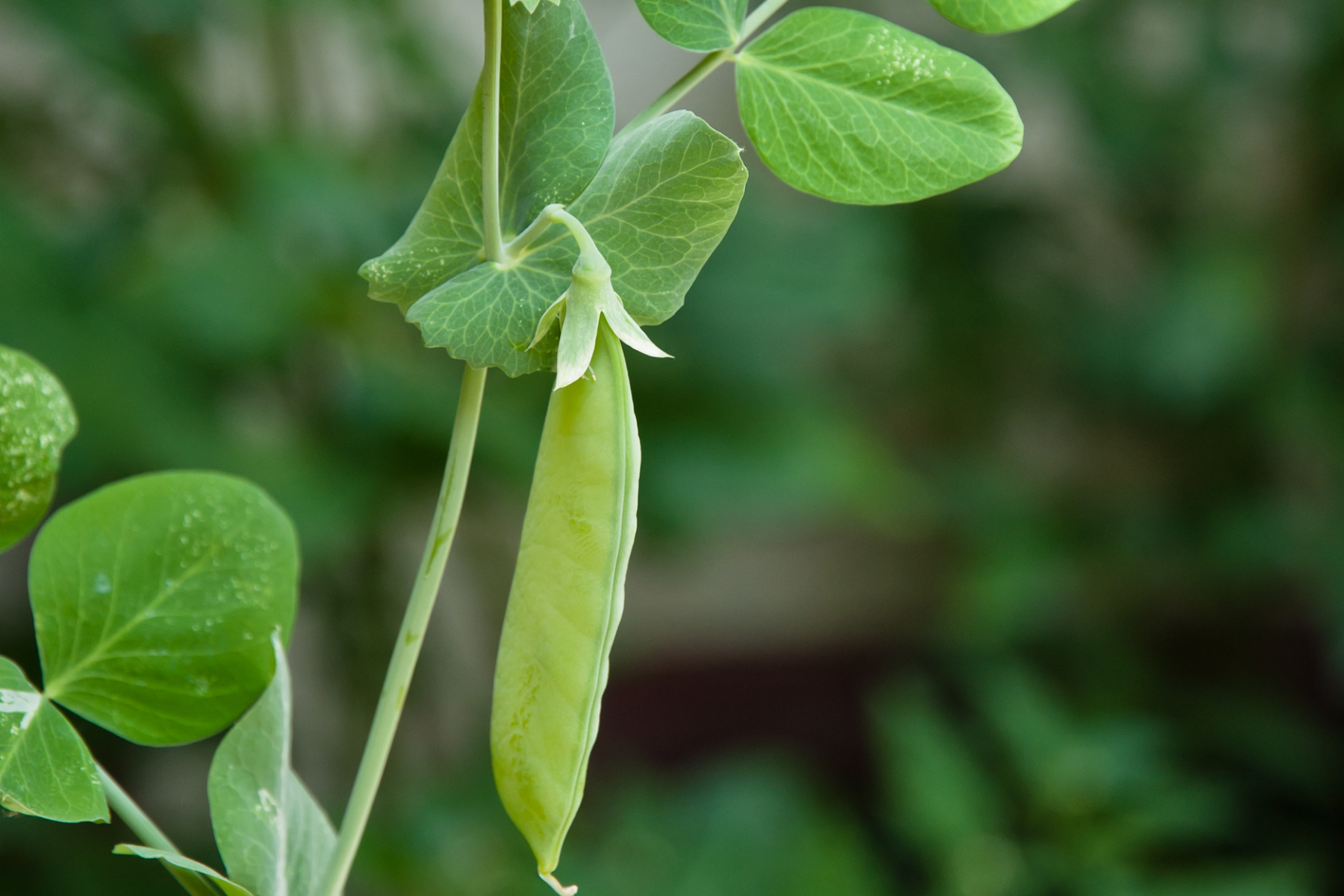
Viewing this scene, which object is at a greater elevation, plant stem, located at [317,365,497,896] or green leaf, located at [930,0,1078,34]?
green leaf, located at [930,0,1078,34]

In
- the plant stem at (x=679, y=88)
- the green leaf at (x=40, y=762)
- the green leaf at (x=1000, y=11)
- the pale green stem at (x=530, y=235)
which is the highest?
the green leaf at (x=1000, y=11)

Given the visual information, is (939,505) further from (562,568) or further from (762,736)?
(562,568)

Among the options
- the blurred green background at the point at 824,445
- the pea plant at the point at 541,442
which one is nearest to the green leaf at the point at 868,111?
the pea plant at the point at 541,442

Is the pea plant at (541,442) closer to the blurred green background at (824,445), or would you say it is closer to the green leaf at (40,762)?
the green leaf at (40,762)

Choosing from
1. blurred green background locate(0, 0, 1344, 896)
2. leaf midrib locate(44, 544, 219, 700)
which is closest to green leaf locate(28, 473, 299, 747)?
leaf midrib locate(44, 544, 219, 700)

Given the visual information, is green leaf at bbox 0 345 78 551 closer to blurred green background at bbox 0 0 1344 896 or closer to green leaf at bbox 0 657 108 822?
green leaf at bbox 0 657 108 822

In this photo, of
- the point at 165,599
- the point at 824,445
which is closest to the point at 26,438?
the point at 165,599
